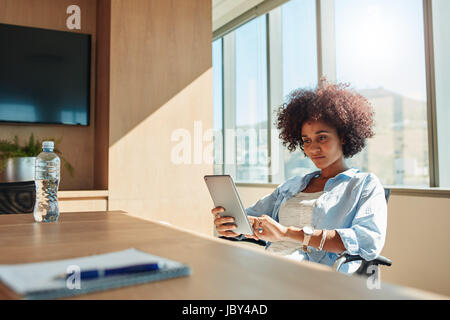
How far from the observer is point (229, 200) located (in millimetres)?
1460

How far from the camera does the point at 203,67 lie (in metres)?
3.27

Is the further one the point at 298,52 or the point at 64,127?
the point at 298,52

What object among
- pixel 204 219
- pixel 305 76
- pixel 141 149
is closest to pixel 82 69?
pixel 141 149

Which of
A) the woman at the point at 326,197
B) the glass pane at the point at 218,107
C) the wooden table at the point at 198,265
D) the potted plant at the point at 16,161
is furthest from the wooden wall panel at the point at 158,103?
the glass pane at the point at 218,107

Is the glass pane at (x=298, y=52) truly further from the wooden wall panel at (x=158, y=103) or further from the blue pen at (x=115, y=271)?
the blue pen at (x=115, y=271)

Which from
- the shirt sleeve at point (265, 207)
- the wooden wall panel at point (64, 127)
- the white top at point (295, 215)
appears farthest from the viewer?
the wooden wall panel at point (64, 127)

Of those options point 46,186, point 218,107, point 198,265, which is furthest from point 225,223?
point 218,107

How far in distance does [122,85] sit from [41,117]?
2.13ft

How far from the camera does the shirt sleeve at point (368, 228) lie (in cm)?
135

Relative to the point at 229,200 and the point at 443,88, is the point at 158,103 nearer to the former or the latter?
the point at 229,200

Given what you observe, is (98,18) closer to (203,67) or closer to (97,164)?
(203,67)

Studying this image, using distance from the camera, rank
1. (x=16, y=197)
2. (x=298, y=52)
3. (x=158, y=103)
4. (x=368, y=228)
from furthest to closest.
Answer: (x=298, y=52), (x=158, y=103), (x=16, y=197), (x=368, y=228)

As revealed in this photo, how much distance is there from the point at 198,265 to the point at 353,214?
1.03 meters

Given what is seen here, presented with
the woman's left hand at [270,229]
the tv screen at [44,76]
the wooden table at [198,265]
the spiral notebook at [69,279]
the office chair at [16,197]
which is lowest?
the woman's left hand at [270,229]
